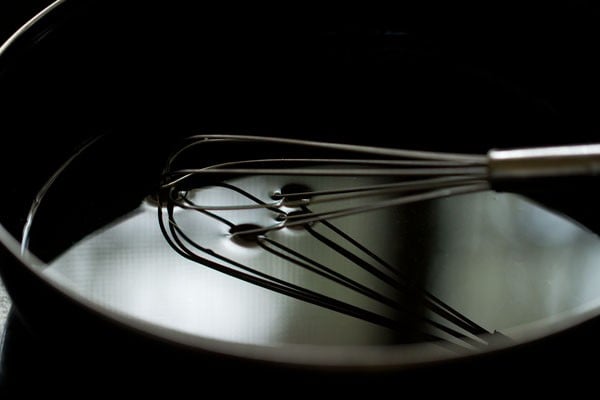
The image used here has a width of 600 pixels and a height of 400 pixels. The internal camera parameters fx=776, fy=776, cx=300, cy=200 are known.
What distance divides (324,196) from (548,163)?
0.19m

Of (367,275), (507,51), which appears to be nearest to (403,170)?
(367,275)

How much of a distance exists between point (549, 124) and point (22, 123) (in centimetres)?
40

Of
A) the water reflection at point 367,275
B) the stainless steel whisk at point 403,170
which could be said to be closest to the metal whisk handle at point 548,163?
the stainless steel whisk at point 403,170

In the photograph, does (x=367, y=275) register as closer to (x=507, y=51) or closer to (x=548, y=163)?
(x=548, y=163)

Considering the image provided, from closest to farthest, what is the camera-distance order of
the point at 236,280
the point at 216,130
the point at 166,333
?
1. the point at 166,333
2. the point at 236,280
3. the point at 216,130

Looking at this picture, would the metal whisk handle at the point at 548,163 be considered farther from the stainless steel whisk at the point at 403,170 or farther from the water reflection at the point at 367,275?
the water reflection at the point at 367,275

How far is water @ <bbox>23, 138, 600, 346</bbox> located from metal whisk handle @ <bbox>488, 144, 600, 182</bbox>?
0.33 ft

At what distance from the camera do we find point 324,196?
52 cm

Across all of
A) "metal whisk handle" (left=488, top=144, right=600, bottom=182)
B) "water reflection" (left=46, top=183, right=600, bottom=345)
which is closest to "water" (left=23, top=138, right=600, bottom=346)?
"water reflection" (left=46, top=183, right=600, bottom=345)

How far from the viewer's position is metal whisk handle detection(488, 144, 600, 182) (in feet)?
1.18

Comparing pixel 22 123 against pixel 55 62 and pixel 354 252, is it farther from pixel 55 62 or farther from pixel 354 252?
pixel 354 252

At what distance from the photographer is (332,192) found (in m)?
0.50

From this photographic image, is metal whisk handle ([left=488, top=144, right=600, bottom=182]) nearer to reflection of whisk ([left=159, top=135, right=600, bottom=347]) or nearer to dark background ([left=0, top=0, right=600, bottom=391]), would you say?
reflection of whisk ([left=159, top=135, right=600, bottom=347])

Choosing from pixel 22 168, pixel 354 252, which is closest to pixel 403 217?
pixel 354 252
